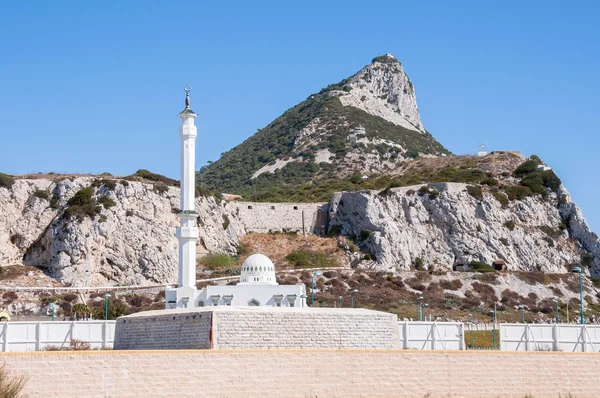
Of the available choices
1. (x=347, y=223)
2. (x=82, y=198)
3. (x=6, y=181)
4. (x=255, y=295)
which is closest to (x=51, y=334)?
(x=255, y=295)

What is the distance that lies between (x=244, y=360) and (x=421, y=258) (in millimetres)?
64731

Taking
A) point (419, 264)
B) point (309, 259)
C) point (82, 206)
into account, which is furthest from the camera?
point (419, 264)

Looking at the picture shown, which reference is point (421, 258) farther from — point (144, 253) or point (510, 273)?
point (144, 253)

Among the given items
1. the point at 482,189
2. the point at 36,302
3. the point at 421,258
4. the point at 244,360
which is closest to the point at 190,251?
the point at 36,302

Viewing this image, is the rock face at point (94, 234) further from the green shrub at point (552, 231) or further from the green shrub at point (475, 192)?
the green shrub at point (552, 231)

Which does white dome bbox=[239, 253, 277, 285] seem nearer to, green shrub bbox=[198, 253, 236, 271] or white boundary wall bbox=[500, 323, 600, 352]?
white boundary wall bbox=[500, 323, 600, 352]

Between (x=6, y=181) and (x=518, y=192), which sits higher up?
(x=518, y=192)

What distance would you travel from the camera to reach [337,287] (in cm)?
8756

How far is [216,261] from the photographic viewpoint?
94.6m

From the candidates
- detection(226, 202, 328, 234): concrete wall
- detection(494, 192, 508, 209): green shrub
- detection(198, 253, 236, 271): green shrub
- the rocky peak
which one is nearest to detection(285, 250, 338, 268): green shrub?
detection(198, 253, 236, 271): green shrub

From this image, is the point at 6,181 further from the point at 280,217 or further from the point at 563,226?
the point at 563,226

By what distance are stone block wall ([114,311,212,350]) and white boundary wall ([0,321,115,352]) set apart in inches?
48.8

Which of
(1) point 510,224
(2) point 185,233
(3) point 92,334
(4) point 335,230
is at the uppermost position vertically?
(1) point 510,224

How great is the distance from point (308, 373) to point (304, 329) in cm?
708
